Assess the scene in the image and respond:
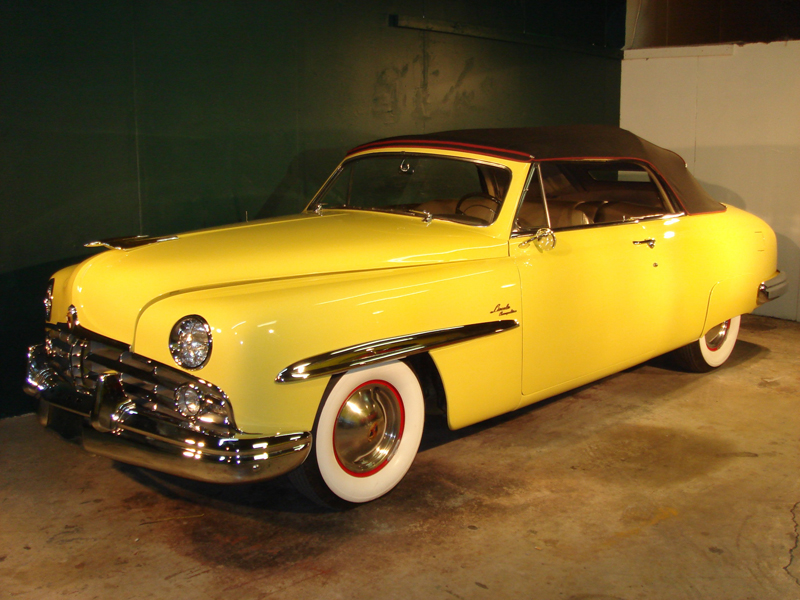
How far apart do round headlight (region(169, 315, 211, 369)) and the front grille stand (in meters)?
0.05

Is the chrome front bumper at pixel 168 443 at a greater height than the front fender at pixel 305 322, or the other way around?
the front fender at pixel 305 322

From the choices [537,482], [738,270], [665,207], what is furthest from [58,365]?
[738,270]

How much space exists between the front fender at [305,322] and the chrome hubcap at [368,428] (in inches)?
9.7

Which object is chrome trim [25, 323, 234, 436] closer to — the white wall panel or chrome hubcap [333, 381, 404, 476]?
Result: chrome hubcap [333, 381, 404, 476]

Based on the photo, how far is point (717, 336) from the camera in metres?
4.88

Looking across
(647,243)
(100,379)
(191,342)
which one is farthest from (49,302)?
(647,243)

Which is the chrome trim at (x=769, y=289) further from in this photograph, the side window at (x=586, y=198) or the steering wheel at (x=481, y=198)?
the steering wheel at (x=481, y=198)

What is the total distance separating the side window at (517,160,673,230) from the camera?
12.1 ft

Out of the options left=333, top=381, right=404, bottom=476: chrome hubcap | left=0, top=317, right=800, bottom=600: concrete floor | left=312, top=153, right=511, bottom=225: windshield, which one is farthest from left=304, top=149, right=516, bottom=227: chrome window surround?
left=0, top=317, right=800, bottom=600: concrete floor

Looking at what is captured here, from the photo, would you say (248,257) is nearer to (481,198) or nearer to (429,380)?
(429,380)

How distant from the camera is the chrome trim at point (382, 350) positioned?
2.62 m

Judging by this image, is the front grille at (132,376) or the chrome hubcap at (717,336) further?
the chrome hubcap at (717,336)

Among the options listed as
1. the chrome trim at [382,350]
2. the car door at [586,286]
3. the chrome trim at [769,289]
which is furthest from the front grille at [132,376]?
the chrome trim at [769,289]

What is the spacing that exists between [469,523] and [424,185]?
1990mm
